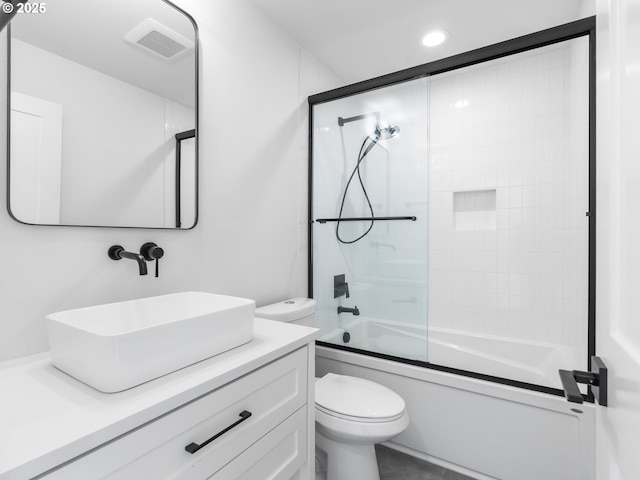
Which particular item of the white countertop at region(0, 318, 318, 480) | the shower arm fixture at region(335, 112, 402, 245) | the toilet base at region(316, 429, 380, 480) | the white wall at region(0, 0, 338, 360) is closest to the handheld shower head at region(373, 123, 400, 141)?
the shower arm fixture at region(335, 112, 402, 245)

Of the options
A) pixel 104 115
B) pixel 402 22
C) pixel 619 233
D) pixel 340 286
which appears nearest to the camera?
pixel 619 233

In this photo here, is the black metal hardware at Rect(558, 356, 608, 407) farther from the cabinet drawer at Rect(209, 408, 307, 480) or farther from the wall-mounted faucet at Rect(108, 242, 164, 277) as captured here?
the wall-mounted faucet at Rect(108, 242, 164, 277)

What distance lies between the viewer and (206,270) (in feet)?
5.04

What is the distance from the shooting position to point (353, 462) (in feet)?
4.80

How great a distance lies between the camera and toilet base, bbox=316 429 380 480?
4.78 ft

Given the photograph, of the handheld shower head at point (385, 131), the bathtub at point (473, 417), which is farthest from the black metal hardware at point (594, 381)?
the handheld shower head at point (385, 131)

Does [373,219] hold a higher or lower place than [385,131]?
lower

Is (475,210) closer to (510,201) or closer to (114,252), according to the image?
(510,201)

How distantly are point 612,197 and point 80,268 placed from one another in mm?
1409

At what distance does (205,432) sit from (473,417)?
4.53 ft

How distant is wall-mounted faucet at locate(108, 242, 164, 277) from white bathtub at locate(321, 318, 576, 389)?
1.29 m

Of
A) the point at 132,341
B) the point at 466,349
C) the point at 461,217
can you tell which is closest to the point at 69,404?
the point at 132,341

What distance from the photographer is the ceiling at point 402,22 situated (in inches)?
71.7

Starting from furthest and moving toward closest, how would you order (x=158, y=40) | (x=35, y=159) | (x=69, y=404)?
(x=158, y=40), (x=35, y=159), (x=69, y=404)
